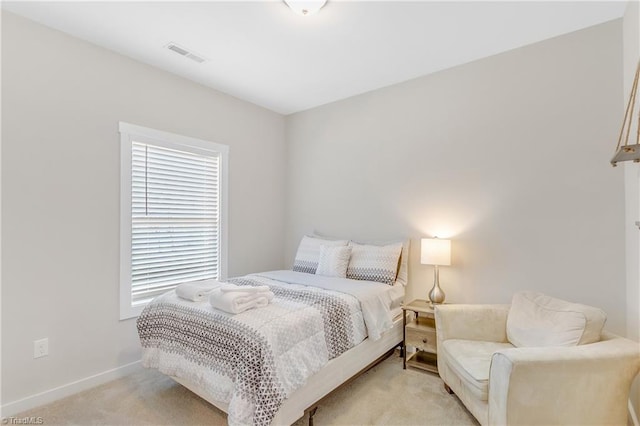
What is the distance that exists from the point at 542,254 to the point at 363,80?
232 centimetres

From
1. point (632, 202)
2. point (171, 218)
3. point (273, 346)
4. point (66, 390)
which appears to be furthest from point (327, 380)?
point (632, 202)

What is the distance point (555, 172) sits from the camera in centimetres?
246

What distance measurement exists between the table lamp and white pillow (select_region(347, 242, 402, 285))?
301 millimetres

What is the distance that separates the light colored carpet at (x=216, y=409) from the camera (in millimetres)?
2000

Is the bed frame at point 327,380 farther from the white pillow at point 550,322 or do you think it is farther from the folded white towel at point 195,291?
the white pillow at point 550,322

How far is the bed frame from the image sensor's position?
1.76 meters

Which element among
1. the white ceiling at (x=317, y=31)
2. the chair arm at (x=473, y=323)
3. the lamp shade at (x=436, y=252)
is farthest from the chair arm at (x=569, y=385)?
the white ceiling at (x=317, y=31)

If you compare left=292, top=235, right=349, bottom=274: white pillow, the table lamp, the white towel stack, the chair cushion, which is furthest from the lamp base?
the white towel stack

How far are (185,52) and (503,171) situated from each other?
9.68 feet

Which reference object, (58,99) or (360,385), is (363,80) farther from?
(360,385)

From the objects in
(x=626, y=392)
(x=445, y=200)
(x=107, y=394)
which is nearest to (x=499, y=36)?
(x=445, y=200)

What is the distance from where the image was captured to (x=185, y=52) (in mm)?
2676

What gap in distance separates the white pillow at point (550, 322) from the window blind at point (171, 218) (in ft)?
9.40

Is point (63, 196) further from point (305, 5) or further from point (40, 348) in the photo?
point (305, 5)
